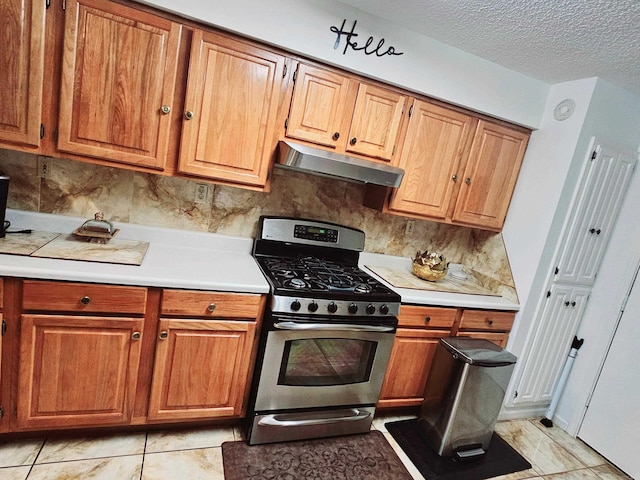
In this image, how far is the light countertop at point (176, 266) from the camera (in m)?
1.46

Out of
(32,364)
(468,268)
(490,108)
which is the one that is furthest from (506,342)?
(32,364)

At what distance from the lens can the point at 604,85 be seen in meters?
A: 2.11

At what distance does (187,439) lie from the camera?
5.96ft

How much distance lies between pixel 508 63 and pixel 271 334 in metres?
2.18

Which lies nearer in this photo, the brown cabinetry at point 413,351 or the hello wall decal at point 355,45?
the hello wall decal at point 355,45

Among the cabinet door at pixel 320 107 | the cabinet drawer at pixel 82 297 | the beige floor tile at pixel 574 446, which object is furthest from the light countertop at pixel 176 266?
the beige floor tile at pixel 574 446

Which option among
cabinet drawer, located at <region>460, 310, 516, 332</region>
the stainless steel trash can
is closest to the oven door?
the stainless steel trash can

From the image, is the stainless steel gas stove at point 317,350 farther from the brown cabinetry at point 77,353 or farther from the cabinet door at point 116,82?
the cabinet door at point 116,82

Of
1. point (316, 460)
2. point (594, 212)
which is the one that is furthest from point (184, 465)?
point (594, 212)

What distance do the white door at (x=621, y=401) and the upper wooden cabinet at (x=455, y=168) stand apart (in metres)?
1.01

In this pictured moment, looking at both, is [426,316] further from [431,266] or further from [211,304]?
[211,304]

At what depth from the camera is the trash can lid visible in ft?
6.36

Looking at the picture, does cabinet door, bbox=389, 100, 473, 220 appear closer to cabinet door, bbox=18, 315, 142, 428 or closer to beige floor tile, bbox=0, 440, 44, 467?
cabinet door, bbox=18, 315, 142, 428

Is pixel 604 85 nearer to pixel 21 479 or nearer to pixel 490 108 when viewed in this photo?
pixel 490 108
